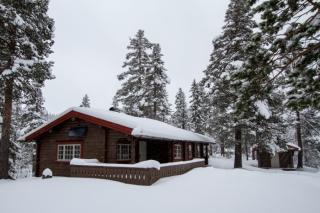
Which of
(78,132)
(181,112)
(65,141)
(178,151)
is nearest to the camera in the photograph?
(78,132)

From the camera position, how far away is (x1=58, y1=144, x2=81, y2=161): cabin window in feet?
53.5

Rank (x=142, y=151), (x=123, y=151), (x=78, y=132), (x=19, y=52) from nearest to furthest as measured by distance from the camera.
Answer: (x=19, y=52) → (x=78, y=132) → (x=123, y=151) → (x=142, y=151)

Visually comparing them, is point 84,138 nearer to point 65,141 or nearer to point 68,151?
point 65,141

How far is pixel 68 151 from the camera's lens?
16.6 metres

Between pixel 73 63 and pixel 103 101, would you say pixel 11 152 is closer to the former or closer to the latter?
pixel 73 63

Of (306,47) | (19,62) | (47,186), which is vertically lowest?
(47,186)

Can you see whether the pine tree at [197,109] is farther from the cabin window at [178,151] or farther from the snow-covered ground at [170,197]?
the snow-covered ground at [170,197]

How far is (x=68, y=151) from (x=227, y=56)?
15.0m

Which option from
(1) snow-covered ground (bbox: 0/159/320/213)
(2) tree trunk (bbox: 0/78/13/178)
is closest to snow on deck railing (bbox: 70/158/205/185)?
(1) snow-covered ground (bbox: 0/159/320/213)

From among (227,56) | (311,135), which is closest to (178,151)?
(227,56)

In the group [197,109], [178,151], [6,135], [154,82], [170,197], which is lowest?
[170,197]

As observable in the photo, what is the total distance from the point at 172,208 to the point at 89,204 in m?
2.67

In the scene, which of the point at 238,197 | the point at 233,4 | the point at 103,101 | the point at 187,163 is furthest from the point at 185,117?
the point at 103,101

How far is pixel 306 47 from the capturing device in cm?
673
